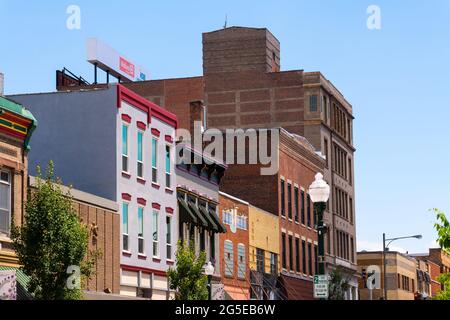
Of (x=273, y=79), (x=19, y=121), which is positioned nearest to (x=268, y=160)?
(x=273, y=79)

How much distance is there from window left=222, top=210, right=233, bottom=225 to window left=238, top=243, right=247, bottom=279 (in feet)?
5.91

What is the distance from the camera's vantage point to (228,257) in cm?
5478

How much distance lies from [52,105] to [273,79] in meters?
41.3

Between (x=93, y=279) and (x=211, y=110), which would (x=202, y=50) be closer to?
(x=211, y=110)

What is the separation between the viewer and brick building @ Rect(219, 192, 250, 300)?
5431 centimetres

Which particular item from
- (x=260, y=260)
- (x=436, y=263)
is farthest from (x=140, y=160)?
(x=436, y=263)

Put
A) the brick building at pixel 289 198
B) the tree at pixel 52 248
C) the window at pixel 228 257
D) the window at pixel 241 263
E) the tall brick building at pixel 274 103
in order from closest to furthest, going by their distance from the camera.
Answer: the tree at pixel 52 248, the window at pixel 228 257, the window at pixel 241 263, the brick building at pixel 289 198, the tall brick building at pixel 274 103

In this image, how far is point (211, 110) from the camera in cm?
8344

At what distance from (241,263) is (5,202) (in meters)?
25.3

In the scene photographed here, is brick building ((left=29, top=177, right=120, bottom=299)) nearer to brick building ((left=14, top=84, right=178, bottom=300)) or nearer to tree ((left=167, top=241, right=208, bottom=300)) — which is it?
brick building ((left=14, top=84, right=178, bottom=300))

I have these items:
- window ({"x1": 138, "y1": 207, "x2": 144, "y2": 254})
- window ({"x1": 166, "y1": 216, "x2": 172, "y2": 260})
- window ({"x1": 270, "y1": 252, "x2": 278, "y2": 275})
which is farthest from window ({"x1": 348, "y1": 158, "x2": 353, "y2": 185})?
window ({"x1": 138, "y1": 207, "x2": 144, "y2": 254})

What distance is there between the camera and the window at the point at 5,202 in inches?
1291

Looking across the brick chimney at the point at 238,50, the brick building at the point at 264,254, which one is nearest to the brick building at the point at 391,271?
the brick chimney at the point at 238,50

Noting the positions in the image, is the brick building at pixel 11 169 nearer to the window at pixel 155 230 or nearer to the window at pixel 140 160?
the window at pixel 140 160
